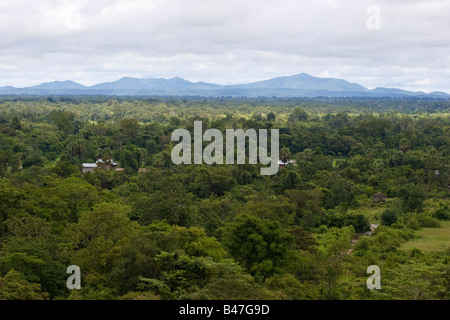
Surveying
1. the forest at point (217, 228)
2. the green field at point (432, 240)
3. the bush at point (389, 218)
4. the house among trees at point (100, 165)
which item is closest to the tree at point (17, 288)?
the forest at point (217, 228)

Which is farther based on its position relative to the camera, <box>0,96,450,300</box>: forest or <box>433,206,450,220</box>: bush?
<box>433,206,450,220</box>: bush

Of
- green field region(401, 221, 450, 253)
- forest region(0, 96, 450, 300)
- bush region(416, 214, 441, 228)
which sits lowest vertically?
green field region(401, 221, 450, 253)

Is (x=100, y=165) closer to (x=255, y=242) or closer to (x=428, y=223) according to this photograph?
(x=428, y=223)

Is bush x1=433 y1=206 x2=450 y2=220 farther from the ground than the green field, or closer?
farther from the ground

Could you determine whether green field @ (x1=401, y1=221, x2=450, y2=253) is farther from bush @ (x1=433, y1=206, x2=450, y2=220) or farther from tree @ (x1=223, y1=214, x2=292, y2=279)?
tree @ (x1=223, y1=214, x2=292, y2=279)

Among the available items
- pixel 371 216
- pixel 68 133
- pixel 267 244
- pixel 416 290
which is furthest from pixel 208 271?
pixel 68 133

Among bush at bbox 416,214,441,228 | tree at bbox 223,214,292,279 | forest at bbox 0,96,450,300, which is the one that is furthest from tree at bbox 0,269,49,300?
bush at bbox 416,214,441,228

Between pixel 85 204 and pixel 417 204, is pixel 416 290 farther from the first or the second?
pixel 417 204
